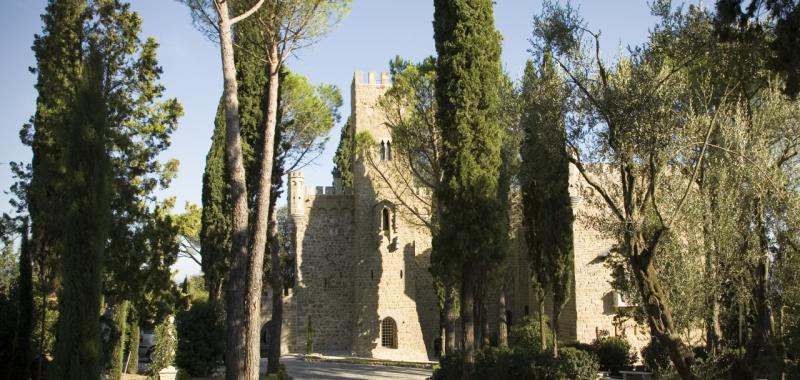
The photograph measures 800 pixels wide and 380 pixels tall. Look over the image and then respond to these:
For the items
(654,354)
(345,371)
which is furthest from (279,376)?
(654,354)

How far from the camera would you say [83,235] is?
1037 centimetres

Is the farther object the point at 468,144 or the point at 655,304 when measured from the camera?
the point at 468,144

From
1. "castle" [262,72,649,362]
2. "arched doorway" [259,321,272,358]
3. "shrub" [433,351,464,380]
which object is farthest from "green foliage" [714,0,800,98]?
"arched doorway" [259,321,272,358]

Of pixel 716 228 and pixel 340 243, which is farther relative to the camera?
pixel 340 243

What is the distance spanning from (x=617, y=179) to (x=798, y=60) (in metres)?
6.25

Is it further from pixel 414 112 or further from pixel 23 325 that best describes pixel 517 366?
pixel 414 112

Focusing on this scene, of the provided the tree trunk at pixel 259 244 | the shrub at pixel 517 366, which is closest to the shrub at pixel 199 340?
the tree trunk at pixel 259 244

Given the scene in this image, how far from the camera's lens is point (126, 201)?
48.2 ft

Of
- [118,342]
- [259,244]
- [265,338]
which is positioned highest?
[259,244]

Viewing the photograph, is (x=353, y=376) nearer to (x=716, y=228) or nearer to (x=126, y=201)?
(x=126, y=201)

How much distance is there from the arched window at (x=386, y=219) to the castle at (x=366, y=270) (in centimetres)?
4

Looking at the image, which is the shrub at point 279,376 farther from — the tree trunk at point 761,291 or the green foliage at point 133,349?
the tree trunk at point 761,291

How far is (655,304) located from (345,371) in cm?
1334

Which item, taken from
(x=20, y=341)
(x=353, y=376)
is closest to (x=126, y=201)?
(x=20, y=341)
